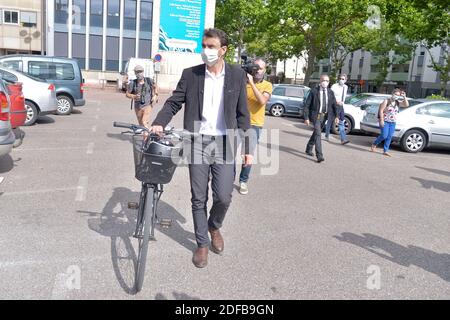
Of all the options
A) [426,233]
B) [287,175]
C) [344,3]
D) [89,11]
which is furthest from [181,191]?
[89,11]

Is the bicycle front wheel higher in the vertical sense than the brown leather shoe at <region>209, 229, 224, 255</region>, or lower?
higher

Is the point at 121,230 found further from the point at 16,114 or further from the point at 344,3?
the point at 344,3

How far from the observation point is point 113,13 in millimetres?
38531

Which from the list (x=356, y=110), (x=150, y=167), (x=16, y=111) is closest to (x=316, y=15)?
(x=356, y=110)

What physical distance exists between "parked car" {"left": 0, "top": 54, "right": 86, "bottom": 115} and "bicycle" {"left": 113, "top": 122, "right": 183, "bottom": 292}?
12.2 m

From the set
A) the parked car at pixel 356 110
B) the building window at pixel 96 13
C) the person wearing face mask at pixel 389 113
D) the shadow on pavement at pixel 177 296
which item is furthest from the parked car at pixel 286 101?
the building window at pixel 96 13

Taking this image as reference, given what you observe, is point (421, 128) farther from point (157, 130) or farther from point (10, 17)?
point (10, 17)

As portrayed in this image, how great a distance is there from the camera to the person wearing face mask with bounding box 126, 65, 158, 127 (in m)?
8.86

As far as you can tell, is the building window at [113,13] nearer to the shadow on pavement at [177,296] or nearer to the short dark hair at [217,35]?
the short dark hair at [217,35]

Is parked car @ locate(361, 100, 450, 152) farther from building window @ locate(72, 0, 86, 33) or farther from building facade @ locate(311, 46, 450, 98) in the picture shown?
building facade @ locate(311, 46, 450, 98)

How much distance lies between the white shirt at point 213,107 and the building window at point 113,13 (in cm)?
3785

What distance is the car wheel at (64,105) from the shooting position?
14867 mm

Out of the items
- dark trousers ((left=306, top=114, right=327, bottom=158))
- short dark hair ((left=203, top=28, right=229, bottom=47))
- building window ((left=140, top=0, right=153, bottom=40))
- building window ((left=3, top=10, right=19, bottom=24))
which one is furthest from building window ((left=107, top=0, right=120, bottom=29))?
short dark hair ((left=203, top=28, right=229, bottom=47))

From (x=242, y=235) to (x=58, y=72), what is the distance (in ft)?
39.8
